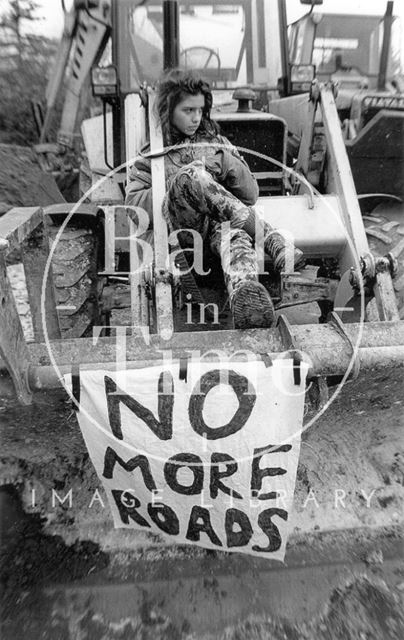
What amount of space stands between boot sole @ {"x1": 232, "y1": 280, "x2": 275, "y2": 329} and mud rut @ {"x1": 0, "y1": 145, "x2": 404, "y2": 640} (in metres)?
0.42

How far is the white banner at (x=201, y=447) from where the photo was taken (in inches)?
72.8

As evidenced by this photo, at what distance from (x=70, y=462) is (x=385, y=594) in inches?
52.1

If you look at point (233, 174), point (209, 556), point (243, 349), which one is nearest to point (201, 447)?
point (243, 349)

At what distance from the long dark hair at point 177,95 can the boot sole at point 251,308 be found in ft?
3.31

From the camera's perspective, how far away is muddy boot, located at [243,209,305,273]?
2309 mm

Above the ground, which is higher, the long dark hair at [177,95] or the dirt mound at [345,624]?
the long dark hair at [177,95]

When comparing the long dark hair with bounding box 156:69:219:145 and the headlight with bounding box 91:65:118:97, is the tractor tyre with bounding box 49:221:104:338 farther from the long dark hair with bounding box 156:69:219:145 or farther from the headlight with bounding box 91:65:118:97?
the headlight with bounding box 91:65:118:97

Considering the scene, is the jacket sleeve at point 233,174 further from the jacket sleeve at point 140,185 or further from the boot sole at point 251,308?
the boot sole at point 251,308

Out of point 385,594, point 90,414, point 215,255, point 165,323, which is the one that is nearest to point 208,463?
point 90,414

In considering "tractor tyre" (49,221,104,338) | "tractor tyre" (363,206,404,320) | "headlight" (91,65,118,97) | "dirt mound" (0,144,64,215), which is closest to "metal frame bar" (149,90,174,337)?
"tractor tyre" (49,221,104,338)

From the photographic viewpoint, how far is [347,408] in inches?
91.1

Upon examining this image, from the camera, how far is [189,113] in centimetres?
266

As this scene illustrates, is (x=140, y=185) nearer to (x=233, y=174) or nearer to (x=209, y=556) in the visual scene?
(x=233, y=174)

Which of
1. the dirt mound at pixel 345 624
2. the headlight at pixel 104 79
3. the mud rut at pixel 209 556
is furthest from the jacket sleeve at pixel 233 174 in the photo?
the dirt mound at pixel 345 624
